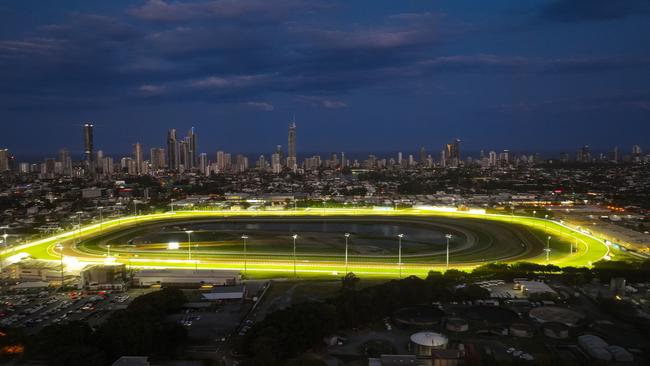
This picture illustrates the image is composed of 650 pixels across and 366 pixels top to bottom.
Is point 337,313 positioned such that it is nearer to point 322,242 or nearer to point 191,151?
point 322,242

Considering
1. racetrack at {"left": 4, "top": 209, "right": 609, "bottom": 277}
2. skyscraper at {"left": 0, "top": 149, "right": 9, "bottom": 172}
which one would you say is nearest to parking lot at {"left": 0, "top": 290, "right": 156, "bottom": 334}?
racetrack at {"left": 4, "top": 209, "right": 609, "bottom": 277}

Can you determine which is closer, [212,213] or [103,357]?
[103,357]

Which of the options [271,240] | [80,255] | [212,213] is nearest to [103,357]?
[80,255]

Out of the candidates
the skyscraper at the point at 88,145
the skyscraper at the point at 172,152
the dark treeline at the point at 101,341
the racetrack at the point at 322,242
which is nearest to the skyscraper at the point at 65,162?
the skyscraper at the point at 88,145

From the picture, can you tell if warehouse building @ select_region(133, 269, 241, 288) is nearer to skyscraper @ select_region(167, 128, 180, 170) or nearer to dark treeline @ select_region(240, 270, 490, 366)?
dark treeline @ select_region(240, 270, 490, 366)

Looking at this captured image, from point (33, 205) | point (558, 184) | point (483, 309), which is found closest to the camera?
point (483, 309)

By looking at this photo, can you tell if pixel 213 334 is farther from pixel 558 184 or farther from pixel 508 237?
pixel 558 184

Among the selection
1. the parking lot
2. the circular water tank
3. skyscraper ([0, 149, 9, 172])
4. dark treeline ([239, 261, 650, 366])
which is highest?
skyscraper ([0, 149, 9, 172])
